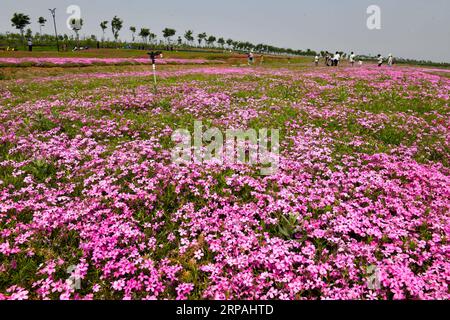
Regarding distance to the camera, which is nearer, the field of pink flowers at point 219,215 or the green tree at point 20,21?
the field of pink flowers at point 219,215

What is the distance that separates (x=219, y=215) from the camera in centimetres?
611

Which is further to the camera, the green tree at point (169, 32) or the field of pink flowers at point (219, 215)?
the green tree at point (169, 32)

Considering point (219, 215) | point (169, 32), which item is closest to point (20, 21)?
point (169, 32)

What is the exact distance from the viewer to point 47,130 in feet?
34.0

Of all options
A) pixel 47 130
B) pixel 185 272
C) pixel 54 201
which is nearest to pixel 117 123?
pixel 47 130

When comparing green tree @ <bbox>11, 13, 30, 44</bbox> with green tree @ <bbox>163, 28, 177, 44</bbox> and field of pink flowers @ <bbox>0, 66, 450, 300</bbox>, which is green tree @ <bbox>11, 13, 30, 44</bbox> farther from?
field of pink flowers @ <bbox>0, 66, 450, 300</bbox>

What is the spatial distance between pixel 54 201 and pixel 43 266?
1.99m

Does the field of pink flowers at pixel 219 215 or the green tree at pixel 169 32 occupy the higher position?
the green tree at pixel 169 32

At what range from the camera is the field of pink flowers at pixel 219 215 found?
173 inches

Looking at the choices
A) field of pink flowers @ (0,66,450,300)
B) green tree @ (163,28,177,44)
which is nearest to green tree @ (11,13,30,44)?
green tree @ (163,28,177,44)

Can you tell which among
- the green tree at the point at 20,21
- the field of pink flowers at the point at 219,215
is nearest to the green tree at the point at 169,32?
the green tree at the point at 20,21

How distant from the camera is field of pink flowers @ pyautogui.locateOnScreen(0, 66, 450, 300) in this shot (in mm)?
4387

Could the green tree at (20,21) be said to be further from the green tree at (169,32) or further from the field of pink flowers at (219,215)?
the field of pink flowers at (219,215)

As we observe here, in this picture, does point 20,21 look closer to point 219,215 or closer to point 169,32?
point 169,32
